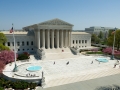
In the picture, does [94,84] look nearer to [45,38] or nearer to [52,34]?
[52,34]

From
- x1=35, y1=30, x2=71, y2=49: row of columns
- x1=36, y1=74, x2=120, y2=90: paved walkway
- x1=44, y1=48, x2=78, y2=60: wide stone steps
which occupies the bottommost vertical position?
x1=36, y1=74, x2=120, y2=90: paved walkway

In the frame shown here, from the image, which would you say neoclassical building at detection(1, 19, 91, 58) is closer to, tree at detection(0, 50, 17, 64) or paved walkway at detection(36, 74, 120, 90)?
tree at detection(0, 50, 17, 64)

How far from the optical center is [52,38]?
53.1 m

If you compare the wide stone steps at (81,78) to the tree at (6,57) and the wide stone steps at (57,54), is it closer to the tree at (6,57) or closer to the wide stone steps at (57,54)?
the tree at (6,57)

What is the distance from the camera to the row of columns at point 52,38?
52.1 m

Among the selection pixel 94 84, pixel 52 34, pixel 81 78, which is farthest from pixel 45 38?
pixel 94 84

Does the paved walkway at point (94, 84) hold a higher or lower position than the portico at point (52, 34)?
lower

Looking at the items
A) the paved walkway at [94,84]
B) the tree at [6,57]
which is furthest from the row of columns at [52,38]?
the paved walkway at [94,84]

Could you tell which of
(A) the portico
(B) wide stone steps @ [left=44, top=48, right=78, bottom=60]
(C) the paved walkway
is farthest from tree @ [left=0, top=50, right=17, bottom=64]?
(C) the paved walkway

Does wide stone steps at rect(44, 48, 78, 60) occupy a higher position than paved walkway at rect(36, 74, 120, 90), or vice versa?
wide stone steps at rect(44, 48, 78, 60)

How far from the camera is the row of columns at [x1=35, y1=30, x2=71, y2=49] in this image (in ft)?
171

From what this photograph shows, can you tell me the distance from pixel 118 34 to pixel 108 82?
34911 mm

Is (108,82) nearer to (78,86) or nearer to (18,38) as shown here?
(78,86)

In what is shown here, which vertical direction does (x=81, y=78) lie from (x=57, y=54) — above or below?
below
